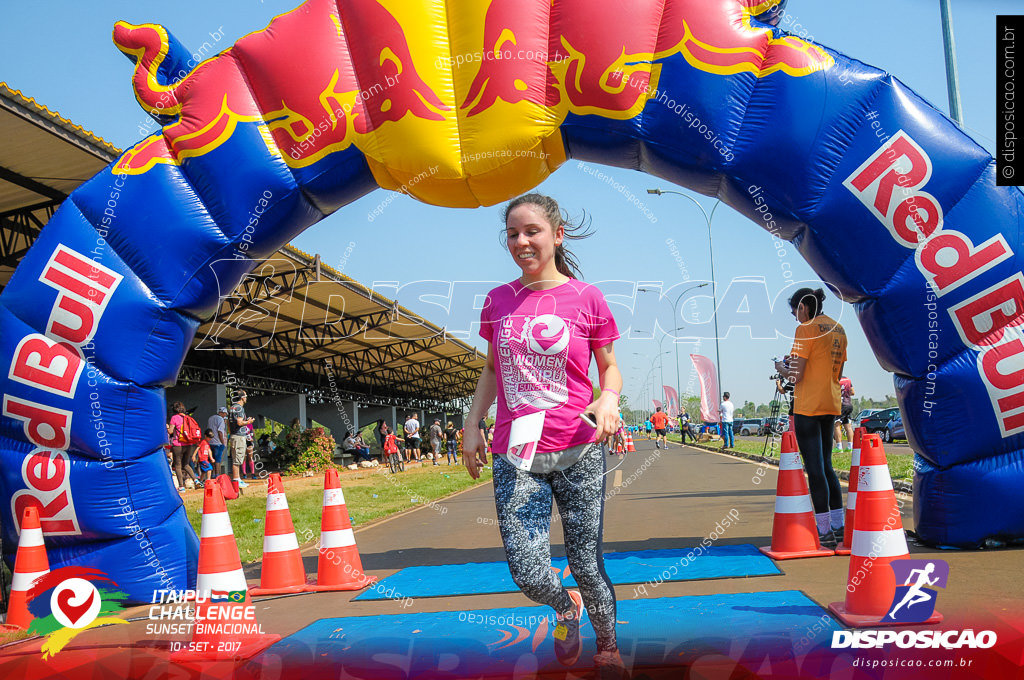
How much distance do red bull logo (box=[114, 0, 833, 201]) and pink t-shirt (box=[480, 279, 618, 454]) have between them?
2544mm

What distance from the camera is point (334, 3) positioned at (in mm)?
5574

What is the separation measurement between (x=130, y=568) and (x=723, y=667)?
409cm

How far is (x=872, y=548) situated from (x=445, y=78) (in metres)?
4.03

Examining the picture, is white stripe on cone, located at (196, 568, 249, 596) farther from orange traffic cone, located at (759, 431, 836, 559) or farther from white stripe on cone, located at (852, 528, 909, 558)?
orange traffic cone, located at (759, 431, 836, 559)

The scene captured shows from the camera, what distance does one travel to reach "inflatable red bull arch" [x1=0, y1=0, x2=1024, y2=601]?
5023 millimetres

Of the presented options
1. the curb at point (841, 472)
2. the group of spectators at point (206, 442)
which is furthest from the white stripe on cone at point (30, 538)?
the group of spectators at point (206, 442)

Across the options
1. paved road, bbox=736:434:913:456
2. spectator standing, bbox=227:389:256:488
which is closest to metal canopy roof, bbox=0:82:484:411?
spectator standing, bbox=227:389:256:488

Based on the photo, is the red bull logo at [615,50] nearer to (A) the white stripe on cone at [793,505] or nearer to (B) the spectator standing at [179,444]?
(A) the white stripe on cone at [793,505]

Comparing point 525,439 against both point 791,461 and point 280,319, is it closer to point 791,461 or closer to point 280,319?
point 791,461

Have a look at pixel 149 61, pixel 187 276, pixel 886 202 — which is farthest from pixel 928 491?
pixel 149 61

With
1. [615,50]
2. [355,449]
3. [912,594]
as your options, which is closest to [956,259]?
[912,594]

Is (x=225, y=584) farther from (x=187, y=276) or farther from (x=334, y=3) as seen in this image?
(x=334, y=3)

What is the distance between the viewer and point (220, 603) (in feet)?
12.9

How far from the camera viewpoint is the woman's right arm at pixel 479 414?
3.13 meters
